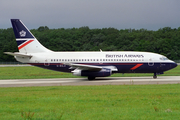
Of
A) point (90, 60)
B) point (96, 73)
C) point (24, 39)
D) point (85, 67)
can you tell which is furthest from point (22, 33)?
point (96, 73)

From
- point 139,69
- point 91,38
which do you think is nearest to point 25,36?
point 139,69

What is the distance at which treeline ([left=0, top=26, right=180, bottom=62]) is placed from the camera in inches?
3638

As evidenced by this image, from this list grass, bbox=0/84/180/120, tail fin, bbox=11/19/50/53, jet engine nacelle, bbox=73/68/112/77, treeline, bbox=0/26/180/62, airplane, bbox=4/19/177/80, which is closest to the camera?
grass, bbox=0/84/180/120

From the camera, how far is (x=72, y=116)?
35.6 ft

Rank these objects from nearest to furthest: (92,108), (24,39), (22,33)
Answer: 1. (92,108)
2. (22,33)
3. (24,39)

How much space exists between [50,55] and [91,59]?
526 centimetres

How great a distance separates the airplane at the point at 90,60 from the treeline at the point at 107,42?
60087 millimetres

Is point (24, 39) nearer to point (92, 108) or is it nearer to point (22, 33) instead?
point (22, 33)

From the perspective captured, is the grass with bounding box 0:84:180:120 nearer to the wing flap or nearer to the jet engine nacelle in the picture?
the wing flap

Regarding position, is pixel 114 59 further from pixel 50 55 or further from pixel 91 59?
pixel 50 55

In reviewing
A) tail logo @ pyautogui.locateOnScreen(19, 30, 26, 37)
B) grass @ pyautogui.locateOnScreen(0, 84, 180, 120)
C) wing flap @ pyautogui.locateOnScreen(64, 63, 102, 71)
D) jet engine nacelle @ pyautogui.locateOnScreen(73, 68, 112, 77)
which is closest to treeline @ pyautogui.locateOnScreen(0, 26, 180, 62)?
jet engine nacelle @ pyautogui.locateOnScreen(73, 68, 112, 77)

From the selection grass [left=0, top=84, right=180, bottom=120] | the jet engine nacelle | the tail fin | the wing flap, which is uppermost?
the tail fin

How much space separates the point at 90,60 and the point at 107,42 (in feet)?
265

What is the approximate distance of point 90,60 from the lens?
32.2 m
